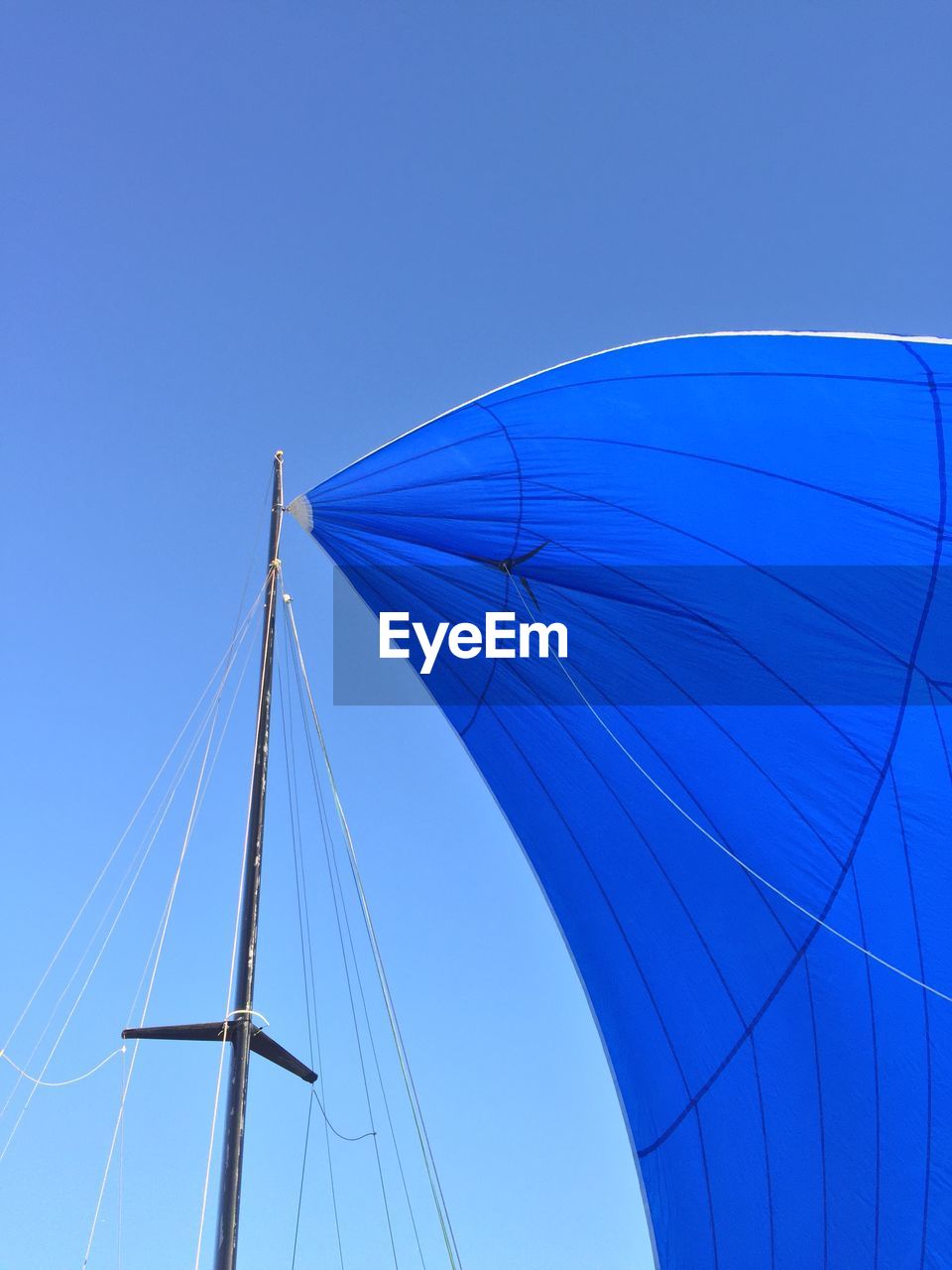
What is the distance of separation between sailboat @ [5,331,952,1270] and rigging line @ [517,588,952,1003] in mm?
16

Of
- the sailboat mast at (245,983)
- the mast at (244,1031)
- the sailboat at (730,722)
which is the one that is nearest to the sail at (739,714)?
the sailboat at (730,722)

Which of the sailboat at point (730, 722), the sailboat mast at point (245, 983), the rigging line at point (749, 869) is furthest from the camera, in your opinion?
the rigging line at point (749, 869)

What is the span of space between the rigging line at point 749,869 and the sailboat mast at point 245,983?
1.78m

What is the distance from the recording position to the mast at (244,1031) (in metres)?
5.14

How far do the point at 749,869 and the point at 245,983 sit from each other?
2920mm

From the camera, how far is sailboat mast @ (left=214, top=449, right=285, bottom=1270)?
5.13 meters

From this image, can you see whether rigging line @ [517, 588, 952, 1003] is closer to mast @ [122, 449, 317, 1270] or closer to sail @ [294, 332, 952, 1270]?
sail @ [294, 332, 952, 1270]

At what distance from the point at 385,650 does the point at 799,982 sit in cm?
326

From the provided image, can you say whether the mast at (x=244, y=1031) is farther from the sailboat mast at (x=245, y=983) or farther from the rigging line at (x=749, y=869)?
the rigging line at (x=749, y=869)

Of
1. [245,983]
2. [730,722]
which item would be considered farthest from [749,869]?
[245,983]

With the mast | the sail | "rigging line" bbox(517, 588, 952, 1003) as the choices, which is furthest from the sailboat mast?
"rigging line" bbox(517, 588, 952, 1003)

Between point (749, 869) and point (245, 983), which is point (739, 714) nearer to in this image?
point (749, 869)

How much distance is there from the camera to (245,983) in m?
5.61

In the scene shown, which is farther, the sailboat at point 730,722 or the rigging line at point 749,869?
the rigging line at point 749,869
